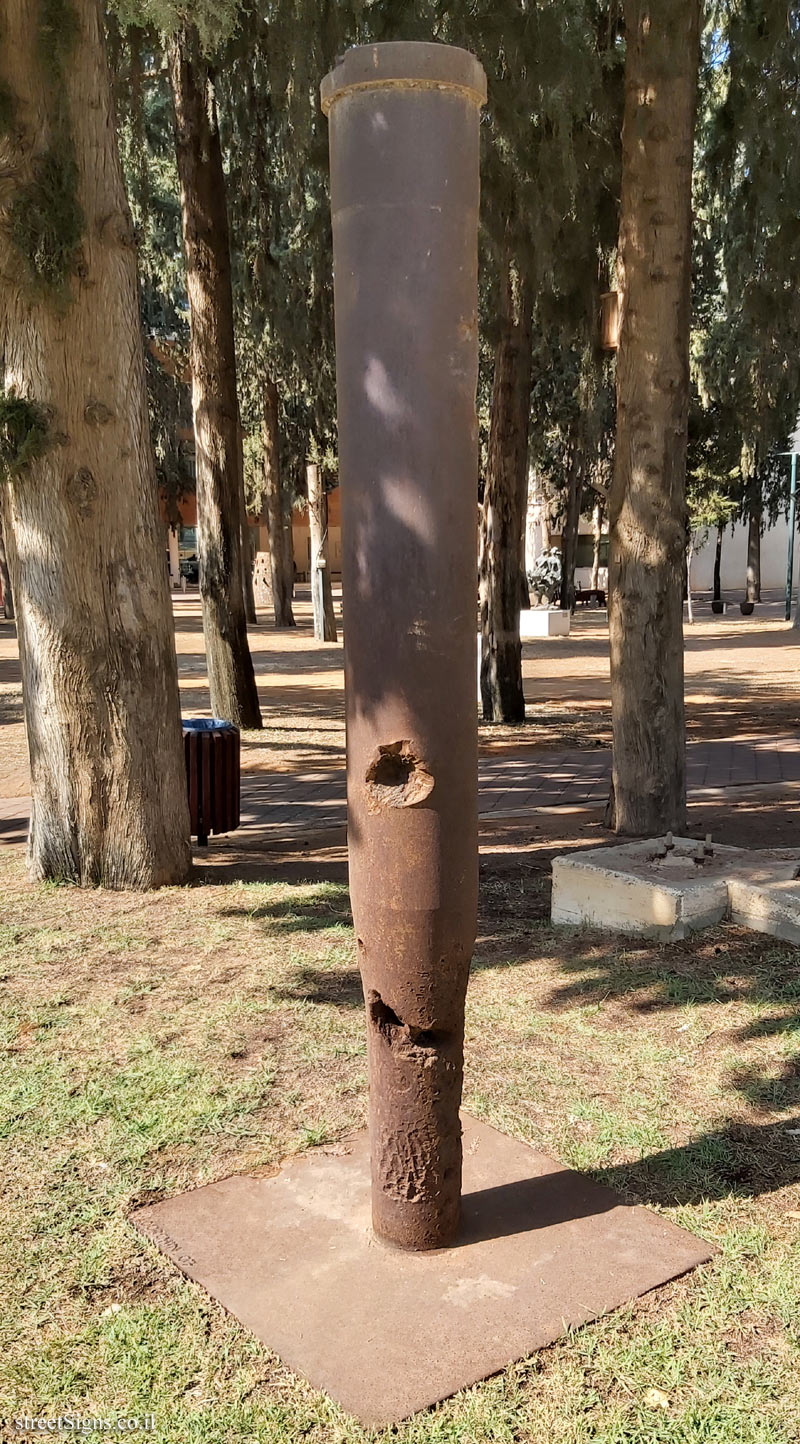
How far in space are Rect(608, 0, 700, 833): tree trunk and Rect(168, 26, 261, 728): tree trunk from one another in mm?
5461

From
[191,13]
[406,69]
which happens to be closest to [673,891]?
[406,69]

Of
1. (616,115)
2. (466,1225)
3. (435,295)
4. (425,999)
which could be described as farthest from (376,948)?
(616,115)

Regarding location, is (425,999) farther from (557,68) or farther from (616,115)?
(616,115)

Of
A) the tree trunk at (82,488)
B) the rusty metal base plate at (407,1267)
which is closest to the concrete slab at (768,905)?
the rusty metal base plate at (407,1267)

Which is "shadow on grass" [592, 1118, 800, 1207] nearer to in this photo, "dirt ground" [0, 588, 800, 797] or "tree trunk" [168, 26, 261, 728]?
"dirt ground" [0, 588, 800, 797]

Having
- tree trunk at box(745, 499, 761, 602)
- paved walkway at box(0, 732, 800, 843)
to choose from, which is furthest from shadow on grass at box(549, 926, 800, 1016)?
tree trunk at box(745, 499, 761, 602)

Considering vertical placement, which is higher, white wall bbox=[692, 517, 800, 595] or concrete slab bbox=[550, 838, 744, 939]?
white wall bbox=[692, 517, 800, 595]

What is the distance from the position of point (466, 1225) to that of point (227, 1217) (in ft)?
2.05

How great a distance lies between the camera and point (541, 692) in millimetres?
15688

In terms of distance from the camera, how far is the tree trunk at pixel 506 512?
477 inches

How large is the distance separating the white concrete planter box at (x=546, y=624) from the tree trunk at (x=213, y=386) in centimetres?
1230

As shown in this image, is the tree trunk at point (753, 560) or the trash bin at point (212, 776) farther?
the tree trunk at point (753, 560)

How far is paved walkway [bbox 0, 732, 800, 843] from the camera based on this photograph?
28.3 ft

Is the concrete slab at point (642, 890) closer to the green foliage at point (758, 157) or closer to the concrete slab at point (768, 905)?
the concrete slab at point (768, 905)
